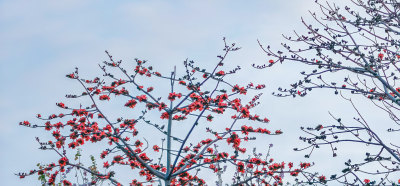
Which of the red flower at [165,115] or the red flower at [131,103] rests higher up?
the red flower at [131,103]

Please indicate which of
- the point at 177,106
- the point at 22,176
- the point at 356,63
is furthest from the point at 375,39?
the point at 22,176

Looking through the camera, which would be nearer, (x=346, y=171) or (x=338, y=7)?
(x=346, y=171)

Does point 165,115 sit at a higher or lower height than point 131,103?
lower

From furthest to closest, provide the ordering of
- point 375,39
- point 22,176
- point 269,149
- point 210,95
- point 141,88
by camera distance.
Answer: point 269,149, point 141,88, point 210,95, point 22,176, point 375,39

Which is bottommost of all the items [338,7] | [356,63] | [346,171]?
[346,171]

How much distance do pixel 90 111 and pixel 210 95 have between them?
297 cm

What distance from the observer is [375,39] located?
656cm

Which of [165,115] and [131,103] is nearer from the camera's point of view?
[131,103]

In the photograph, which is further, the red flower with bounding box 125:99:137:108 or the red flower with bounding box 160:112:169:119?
the red flower with bounding box 160:112:169:119

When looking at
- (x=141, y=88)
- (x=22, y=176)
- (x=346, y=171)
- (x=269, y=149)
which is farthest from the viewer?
(x=269, y=149)

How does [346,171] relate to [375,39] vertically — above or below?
below

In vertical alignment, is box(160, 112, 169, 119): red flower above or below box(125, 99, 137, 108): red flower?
below

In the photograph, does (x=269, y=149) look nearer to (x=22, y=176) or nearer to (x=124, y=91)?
(x=124, y=91)

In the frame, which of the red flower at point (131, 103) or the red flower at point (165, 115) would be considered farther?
the red flower at point (165, 115)
